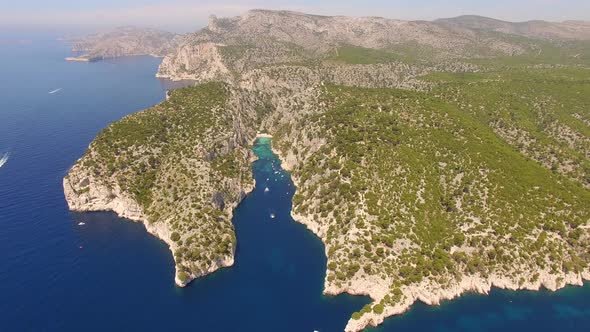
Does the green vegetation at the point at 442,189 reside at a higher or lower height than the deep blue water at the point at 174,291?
higher

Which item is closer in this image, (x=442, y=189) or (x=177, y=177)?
(x=442, y=189)

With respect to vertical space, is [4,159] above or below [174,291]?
above

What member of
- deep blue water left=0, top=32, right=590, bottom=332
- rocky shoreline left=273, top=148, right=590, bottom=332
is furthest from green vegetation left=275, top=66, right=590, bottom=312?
deep blue water left=0, top=32, right=590, bottom=332

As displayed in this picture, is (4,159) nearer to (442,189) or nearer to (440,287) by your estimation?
(442,189)

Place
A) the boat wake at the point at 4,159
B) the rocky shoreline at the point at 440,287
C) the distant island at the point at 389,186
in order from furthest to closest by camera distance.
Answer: the boat wake at the point at 4,159
the distant island at the point at 389,186
the rocky shoreline at the point at 440,287

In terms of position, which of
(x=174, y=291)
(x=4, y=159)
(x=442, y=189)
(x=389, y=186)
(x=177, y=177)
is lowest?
(x=174, y=291)

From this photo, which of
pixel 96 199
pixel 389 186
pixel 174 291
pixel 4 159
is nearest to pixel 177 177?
pixel 96 199

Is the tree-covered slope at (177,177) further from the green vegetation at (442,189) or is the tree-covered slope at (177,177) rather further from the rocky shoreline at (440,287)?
the rocky shoreline at (440,287)

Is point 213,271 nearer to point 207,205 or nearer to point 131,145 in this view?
point 207,205

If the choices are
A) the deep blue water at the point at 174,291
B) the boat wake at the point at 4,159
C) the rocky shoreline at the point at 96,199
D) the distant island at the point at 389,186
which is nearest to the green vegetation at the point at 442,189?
the distant island at the point at 389,186

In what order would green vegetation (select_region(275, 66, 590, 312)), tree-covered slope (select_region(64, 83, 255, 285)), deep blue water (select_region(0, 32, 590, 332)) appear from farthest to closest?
tree-covered slope (select_region(64, 83, 255, 285))
green vegetation (select_region(275, 66, 590, 312))
deep blue water (select_region(0, 32, 590, 332))

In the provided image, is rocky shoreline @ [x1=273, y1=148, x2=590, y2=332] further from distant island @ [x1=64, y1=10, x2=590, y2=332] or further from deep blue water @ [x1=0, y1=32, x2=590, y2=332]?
deep blue water @ [x1=0, y1=32, x2=590, y2=332]
